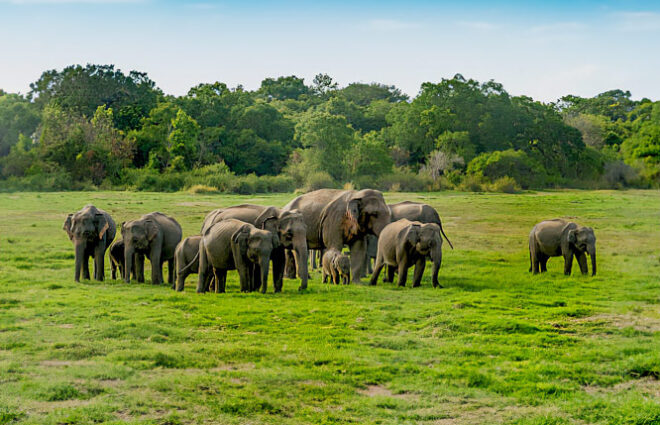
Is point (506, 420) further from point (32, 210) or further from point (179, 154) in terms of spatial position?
point (179, 154)

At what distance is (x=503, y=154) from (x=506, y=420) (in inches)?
A: 1951

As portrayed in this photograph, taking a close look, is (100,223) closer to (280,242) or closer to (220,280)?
(220,280)

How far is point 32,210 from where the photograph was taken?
32.5 m

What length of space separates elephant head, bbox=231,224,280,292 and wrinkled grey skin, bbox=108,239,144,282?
2906mm

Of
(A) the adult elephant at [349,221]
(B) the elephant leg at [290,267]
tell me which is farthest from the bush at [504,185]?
(B) the elephant leg at [290,267]

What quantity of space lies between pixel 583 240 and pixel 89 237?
34.3 feet

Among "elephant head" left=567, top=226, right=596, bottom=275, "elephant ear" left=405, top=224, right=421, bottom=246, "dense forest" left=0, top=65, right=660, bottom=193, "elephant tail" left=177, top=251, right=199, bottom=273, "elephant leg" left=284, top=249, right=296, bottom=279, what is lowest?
"elephant leg" left=284, top=249, right=296, bottom=279

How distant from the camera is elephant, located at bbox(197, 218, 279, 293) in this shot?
13.8 m

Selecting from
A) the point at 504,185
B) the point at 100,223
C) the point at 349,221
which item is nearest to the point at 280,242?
the point at 349,221

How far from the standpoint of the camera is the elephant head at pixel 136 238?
610 inches

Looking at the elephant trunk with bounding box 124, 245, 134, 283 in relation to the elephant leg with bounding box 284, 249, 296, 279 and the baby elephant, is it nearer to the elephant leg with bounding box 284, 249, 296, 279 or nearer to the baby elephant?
the elephant leg with bounding box 284, 249, 296, 279

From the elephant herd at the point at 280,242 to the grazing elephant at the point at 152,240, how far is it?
20 millimetres

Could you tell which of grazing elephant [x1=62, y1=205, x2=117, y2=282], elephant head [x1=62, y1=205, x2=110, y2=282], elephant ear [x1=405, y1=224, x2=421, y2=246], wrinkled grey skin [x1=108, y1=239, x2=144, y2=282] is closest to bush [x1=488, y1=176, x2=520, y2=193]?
elephant ear [x1=405, y1=224, x2=421, y2=246]

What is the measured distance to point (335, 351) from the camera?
9.95m
